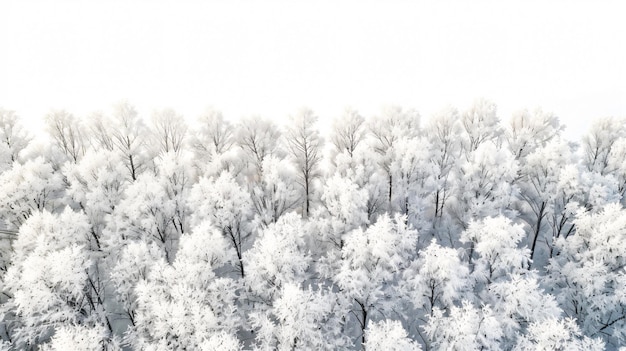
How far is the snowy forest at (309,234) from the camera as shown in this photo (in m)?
24.3

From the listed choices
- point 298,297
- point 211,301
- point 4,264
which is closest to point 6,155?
point 4,264

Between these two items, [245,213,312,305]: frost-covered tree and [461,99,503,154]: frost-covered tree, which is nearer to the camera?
[245,213,312,305]: frost-covered tree

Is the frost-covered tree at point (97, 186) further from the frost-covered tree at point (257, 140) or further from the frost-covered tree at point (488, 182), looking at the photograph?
the frost-covered tree at point (488, 182)

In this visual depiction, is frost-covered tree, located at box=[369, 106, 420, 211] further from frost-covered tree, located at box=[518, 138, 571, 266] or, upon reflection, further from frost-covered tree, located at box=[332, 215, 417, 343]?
frost-covered tree, located at box=[518, 138, 571, 266]

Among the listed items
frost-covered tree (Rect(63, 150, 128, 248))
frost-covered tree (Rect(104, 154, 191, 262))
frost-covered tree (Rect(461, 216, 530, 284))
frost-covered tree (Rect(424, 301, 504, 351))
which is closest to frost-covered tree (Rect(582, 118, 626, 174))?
frost-covered tree (Rect(461, 216, 530, 284))

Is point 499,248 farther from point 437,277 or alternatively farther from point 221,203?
point 221,203

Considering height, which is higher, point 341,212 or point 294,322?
point 341,212

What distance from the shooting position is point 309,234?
102 feet

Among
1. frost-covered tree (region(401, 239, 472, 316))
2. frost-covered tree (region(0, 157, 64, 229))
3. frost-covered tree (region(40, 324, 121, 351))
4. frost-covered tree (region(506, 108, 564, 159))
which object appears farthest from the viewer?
frost-covered tree (region(506, 108, 564, 159))

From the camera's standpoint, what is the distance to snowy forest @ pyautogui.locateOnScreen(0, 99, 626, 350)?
24.3 metres

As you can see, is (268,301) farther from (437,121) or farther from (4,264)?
(437,121)

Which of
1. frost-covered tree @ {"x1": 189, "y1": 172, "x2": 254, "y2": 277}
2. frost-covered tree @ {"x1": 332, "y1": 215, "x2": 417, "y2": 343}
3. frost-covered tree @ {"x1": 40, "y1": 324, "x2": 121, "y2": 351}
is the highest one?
frost-covered tree @ {"x1": 189, "y1": 172, "x2": 254, "y2": 277}

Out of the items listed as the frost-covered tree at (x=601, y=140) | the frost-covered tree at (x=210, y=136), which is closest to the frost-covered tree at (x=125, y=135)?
the frost-covered tree at (x=210, y=136)

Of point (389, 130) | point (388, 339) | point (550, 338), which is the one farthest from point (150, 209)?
point (550, 338)
